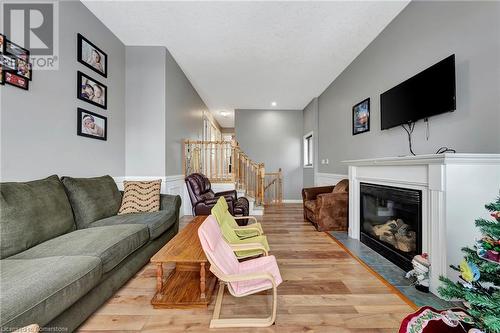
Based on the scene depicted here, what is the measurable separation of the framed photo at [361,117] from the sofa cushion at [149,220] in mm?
3480

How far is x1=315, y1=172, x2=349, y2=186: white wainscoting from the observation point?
4895 millimetres

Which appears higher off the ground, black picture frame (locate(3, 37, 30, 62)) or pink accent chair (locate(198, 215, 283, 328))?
black picture frame (locate(3, 37, 30, 62))

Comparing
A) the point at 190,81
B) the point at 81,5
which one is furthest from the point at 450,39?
the point at 190,81

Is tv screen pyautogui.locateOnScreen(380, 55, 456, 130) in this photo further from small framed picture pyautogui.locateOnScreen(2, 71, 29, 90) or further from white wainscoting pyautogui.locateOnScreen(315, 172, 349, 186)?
small framed picture pyautogui.locateOnScreen(2, 71, 29, 90)

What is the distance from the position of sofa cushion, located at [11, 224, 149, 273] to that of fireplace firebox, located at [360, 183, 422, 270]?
2.85 metres

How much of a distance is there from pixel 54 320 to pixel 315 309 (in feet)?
5.86

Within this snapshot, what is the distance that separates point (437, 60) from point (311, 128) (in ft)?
14.3

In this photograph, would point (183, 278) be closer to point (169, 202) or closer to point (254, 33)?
point (169, 202)

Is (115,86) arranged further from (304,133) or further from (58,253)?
(304,133)

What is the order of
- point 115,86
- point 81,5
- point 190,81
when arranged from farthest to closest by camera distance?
1. point 190,81
2. point 115,86
3. point 81,5

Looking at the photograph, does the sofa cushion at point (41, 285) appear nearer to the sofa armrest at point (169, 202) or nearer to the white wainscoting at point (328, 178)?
the sofa armrest at point (169, 202)

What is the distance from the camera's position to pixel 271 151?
764 centimetres

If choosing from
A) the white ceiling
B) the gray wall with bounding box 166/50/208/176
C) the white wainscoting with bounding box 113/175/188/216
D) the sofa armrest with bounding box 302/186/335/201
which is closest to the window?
the white ceiling

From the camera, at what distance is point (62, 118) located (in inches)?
101
